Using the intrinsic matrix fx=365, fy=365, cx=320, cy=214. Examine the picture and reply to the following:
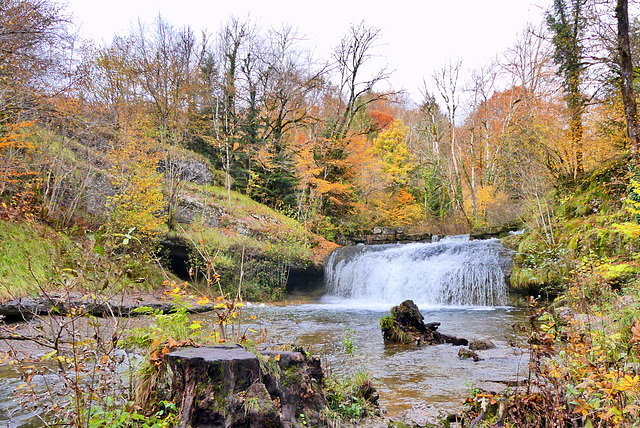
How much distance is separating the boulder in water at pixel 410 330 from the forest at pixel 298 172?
2212 millimetres

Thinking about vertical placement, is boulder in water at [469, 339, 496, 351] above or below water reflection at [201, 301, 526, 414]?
above


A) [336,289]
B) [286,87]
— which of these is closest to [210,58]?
[286,87]

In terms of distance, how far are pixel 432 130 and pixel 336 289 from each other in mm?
14748

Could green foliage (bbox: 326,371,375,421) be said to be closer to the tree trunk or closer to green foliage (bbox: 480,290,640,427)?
green foliage (bbox: 480,290,640,427)

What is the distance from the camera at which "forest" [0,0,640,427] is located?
370 centimetres

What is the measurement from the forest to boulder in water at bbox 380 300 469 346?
87.1 inches

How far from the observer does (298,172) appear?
1862 centimetres

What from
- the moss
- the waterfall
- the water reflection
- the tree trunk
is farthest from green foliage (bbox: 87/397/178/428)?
the waterfall

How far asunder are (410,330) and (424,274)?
678 cm

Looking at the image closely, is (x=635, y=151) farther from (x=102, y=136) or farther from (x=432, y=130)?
(x=432, y=130)

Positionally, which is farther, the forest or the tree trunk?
the tree trunk

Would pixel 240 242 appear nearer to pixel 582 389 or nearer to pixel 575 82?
pixel 575 82

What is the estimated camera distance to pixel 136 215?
10.3 m

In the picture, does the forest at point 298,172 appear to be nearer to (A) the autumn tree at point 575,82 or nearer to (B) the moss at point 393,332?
(A) the autumn tree at point 575,82
